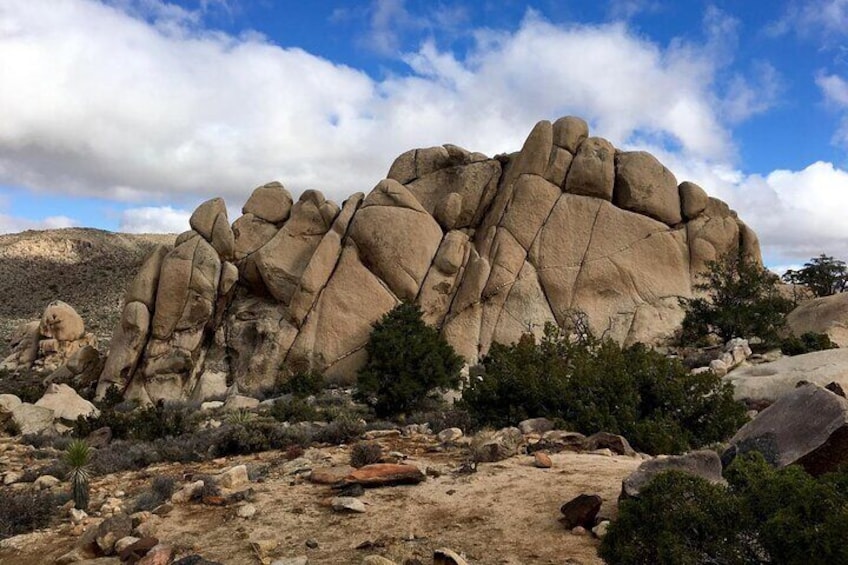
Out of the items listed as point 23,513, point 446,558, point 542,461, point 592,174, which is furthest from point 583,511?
point 592,174

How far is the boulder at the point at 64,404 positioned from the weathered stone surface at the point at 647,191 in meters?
26.7

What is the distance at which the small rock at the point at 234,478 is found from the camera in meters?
9.84

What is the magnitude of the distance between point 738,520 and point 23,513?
388 inches

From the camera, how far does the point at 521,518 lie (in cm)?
754

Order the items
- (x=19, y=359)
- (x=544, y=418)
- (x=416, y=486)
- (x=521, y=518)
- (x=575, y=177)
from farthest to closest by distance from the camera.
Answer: (x=19, y=359), (x=575, y=177), (x=544, y=418), (x=416, y=486), (x=521, y=518)

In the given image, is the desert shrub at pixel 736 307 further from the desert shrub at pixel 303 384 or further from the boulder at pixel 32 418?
the boulder at pixel 32 418

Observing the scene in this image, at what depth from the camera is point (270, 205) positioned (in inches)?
1390

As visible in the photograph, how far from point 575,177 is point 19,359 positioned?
37.0 m

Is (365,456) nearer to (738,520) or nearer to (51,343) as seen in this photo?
(738,520)

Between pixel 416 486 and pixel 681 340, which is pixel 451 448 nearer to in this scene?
pixel 416 486

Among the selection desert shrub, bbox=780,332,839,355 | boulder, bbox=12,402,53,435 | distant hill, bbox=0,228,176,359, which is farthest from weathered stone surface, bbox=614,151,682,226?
distant hill, bbox=0,228,176,359

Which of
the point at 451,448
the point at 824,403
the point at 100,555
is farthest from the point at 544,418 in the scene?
the point at 100,555

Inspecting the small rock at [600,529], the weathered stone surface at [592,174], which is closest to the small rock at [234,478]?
the small rock at [600,529]

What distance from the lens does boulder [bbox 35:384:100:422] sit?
23.8 m
